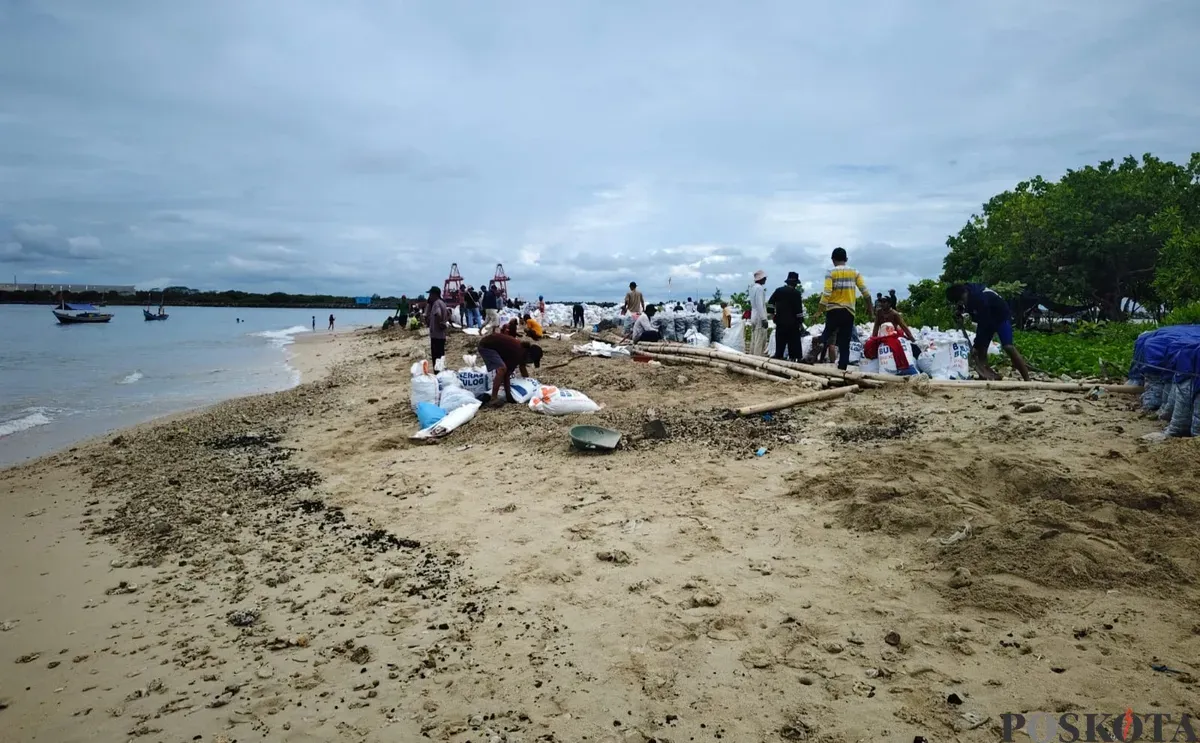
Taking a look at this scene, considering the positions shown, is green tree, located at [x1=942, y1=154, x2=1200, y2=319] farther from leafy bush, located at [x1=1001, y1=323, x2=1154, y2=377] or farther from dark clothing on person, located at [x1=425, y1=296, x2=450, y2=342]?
dark clothing on person, located at [x1=425, y1=296, x2=450, y2=342]

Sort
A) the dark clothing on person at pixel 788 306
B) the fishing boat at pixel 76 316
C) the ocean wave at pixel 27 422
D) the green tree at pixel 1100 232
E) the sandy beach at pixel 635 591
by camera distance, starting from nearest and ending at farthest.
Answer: the sandy beach at pixel 635 591, the dark clothing on person at pixel 788 306, the ocean wave at pixel 27 422, the green tree at pixel 1100 232, the fishing boat at pixel 76 316

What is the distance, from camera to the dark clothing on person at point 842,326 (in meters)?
8.36

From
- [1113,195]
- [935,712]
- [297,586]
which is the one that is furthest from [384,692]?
[1113,195]

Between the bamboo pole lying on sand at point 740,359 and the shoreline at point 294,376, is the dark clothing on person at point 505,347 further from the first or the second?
the shoreline at point 294,376

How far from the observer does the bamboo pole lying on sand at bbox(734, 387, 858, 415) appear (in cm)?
668

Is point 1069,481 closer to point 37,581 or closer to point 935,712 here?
point 935,712

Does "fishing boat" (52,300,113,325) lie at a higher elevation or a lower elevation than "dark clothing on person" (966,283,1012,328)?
lower

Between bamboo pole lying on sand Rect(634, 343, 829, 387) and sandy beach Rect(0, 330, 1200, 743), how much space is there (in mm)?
2243

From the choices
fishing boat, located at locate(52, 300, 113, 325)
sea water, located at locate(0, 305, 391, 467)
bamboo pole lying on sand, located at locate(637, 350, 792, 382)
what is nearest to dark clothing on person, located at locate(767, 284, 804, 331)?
bamboo pole lying on sand, located at locate(637, 350, 792, 382)

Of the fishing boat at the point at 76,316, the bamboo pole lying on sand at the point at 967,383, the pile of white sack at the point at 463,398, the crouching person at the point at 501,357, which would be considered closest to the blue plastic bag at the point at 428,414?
the pile of white sack at the point at 463,398

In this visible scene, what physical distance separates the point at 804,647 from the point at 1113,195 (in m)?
20.2

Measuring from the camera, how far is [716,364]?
9875 millimetres

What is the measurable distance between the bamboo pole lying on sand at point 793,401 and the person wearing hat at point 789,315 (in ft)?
7.12

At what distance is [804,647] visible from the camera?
266 centimetres
